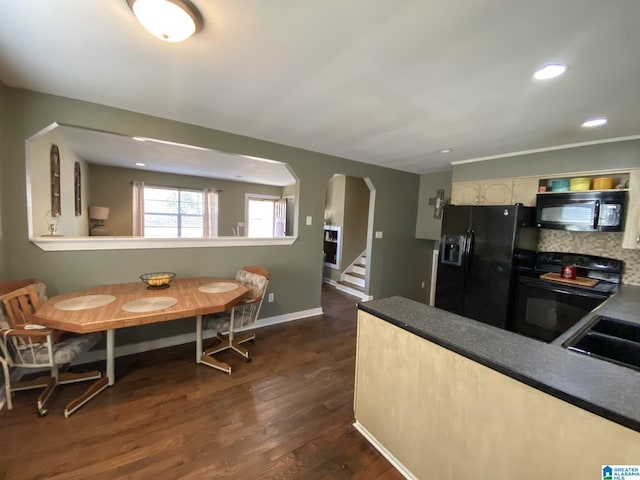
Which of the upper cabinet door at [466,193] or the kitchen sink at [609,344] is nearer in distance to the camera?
the kitchen sink at [609,344]

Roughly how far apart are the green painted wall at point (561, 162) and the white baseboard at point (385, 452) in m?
3.31

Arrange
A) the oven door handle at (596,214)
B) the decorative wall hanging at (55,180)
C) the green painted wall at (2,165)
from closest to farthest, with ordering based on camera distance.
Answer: the green painted wall at (2,165) < the oven door handle at (596,214) < the decorative wall hanging at (55,180)

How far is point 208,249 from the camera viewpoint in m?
3.04

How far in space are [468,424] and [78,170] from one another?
18.8ft

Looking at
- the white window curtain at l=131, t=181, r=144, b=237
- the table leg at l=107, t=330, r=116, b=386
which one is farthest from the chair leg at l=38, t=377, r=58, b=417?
the white window curtain at l=131, t=181, r=144, b=237

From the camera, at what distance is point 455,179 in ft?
12.7

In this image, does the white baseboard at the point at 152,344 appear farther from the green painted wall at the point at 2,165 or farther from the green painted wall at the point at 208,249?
the green painted wall at the point at 2,165

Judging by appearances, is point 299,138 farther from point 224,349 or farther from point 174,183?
point 174,183

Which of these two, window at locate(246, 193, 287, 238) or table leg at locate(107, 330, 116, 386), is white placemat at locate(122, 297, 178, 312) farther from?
window at locate(246, 193, 287, 238)

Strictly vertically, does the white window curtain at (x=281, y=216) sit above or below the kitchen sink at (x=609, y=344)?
above

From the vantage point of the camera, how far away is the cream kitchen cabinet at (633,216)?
238cm

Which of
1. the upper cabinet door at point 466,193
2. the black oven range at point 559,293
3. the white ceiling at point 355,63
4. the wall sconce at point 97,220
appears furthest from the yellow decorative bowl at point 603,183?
the wall sconce at point 97,220

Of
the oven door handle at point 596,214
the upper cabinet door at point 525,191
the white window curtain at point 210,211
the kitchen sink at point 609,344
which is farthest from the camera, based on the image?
the white window curtain at point 210,211

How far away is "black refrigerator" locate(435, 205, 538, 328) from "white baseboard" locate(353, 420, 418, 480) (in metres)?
2.15
